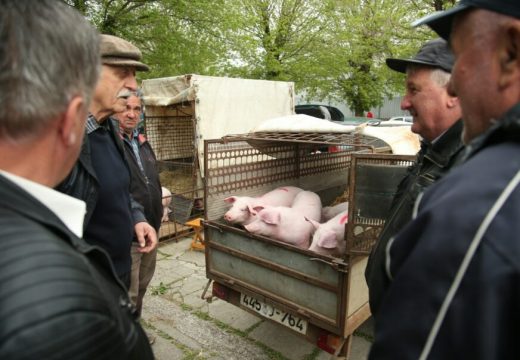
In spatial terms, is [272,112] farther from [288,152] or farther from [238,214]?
[238,214]

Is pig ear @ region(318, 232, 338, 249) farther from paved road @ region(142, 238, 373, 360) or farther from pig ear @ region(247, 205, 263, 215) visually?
paved road @ region(142, 238, 373, 360)

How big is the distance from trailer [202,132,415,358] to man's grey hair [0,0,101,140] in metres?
1.88

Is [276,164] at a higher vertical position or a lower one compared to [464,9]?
lower

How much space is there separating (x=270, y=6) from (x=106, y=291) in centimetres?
1421

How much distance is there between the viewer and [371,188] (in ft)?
7.94

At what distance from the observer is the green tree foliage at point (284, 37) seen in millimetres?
8680

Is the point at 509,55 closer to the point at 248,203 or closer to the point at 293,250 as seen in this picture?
the point at 293,250

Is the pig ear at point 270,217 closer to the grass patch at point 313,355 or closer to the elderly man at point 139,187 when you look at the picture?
the elderly man at point 139,187

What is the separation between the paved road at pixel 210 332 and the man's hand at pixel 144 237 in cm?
121

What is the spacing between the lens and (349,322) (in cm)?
264

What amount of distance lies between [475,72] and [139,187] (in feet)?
8.96

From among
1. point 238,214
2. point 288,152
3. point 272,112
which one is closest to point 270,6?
point 272,112

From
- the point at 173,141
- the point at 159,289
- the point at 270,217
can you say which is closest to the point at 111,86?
the point at 270,217

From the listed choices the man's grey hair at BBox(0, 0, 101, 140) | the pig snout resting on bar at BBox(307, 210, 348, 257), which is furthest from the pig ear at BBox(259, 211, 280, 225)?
the man's grey hair at BBox(0, 0, 101, 140)
